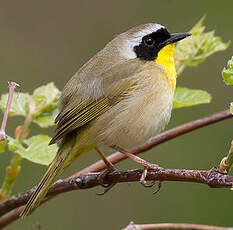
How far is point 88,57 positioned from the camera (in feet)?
21.2

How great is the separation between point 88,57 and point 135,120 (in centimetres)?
359

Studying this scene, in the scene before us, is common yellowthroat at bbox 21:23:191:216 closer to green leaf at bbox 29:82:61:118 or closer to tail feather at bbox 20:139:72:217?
tail feather at bbox 20:139:72:217

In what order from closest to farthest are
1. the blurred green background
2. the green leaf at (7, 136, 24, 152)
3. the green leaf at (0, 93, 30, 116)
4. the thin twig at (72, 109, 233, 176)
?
the green leaf at (7, 136, 24, 152)
the thin twig at (72, 109, 233, 176)
the green leaf at (0, 93, 30, 116)
the blurred green background

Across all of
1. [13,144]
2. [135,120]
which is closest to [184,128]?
[135,120]

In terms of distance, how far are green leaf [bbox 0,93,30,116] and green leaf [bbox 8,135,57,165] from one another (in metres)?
0.19

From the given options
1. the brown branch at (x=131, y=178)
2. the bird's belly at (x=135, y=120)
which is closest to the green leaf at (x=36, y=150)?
the brown branch at (x=131, y=178)

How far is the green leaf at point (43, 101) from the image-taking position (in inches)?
106

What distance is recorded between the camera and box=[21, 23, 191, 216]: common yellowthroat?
290cm

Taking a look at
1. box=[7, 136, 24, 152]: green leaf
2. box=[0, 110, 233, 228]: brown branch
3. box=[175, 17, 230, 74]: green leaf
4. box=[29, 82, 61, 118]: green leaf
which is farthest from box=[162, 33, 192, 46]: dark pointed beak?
box=[7, 136, 24, 152]: green leaf

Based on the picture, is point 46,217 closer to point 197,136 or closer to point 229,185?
point 197,136

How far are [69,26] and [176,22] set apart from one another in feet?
4.23

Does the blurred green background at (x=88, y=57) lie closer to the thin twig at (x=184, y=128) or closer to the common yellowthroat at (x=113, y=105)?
the common yellowthroat at (x=113, y=105)

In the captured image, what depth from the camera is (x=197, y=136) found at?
18.2ft

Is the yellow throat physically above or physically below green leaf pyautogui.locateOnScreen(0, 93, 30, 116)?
below
